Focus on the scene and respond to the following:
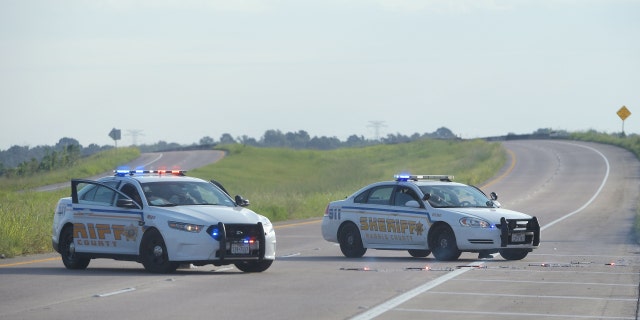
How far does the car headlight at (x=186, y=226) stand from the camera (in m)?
17.4

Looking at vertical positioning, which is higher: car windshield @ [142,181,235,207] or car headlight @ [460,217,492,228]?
car windshield @ [142,181,235,207]

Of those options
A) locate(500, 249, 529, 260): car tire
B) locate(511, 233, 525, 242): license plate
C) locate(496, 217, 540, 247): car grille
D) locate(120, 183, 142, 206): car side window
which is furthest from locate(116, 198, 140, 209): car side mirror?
locate(500, 249, 529, 260): car tire

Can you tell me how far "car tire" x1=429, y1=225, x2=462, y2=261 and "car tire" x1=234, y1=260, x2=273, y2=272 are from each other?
4.15 metres

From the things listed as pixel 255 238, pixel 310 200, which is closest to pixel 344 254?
pixel 255 238

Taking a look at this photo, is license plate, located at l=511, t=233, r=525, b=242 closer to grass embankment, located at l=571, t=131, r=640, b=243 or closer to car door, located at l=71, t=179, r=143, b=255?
car door, located at l=71, t=179, r=143, b=255

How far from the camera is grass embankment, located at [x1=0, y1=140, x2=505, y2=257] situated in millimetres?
26342

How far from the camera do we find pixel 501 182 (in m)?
64.2

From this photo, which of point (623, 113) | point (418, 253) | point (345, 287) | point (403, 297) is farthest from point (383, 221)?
point (623, 113)

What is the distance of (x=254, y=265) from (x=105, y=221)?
2526 mm

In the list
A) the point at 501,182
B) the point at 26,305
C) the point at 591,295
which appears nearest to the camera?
the point at 26,305

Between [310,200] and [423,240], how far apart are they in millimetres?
23943

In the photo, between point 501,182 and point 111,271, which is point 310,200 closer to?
point 501,182

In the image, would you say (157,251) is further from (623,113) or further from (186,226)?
(623,113)

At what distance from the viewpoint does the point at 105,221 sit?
18438mm
